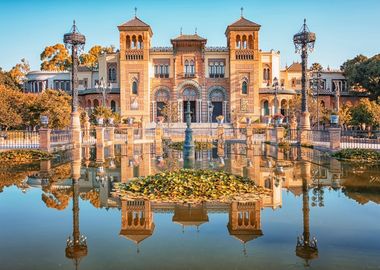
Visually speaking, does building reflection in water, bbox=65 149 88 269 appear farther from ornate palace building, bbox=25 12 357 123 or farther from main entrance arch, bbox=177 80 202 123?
main entrance arch, bbox=177 80 202 123

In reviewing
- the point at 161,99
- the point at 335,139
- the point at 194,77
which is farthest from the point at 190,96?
the point at 335,139

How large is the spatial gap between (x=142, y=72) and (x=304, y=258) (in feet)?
154

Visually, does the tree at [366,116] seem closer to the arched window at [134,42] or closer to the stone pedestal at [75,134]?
the stone pedestal at [75,134]

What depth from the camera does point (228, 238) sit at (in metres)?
5.78

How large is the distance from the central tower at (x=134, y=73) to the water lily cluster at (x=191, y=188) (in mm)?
41129

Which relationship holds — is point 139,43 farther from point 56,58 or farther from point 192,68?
point 56,58

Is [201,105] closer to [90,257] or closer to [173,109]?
[173,109]

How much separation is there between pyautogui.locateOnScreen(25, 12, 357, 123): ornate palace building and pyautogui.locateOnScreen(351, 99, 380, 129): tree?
15950mm

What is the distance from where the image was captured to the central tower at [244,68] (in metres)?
50.2

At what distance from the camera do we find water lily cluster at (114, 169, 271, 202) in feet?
26.9

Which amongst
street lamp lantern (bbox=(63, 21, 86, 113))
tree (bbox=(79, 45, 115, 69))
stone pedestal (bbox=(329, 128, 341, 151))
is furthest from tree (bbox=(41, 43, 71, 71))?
stone pedestal (bbox=(329, 128, 341, 151))

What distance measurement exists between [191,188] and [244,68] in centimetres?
4345

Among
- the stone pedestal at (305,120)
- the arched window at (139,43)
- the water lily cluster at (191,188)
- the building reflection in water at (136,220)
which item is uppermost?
the arched window at (139,43)

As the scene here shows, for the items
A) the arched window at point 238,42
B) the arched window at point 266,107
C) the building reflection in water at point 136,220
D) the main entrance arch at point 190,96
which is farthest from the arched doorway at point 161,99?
the building reflection in water at point 136,220
